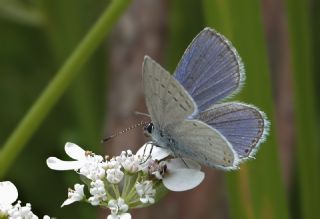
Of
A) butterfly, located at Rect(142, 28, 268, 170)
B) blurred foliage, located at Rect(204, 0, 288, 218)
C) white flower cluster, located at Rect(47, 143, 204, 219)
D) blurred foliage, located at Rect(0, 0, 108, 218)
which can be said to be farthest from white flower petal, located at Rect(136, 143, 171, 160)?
blurred foliage, located at Rect(0, 0, 108, 218)

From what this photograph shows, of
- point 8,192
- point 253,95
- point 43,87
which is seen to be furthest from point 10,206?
point 43,87

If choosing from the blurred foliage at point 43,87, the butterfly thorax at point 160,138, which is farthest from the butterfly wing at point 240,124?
the blurred foliage at point 43,87

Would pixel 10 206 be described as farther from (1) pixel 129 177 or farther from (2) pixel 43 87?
(2) pixel 43 87

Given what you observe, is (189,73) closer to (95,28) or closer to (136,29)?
(95,28)

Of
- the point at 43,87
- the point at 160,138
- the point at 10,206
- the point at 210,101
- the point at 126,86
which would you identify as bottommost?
the point at 43,87

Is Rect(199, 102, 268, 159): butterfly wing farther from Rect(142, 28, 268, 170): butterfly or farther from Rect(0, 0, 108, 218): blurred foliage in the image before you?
Rect(0, 0, 108, 218): blurred foliage

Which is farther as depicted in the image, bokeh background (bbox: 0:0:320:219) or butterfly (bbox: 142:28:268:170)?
bokeh background (bbox: 0:0:320:219)

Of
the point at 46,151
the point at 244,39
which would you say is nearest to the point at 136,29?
the point at 46,151
